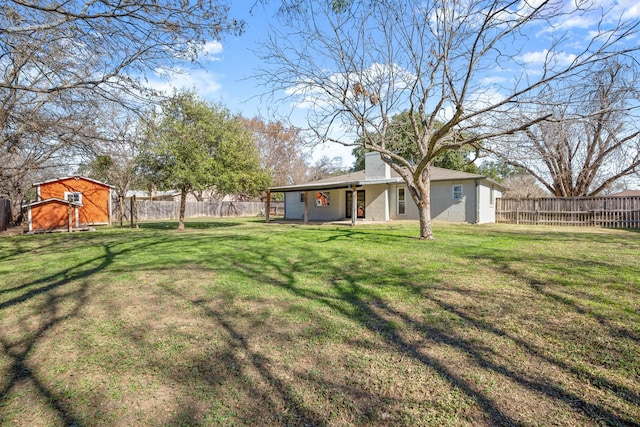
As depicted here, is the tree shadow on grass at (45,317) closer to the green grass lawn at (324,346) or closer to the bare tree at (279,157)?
the green grass lawn at (324,346)

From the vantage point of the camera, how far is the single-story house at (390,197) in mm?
16375

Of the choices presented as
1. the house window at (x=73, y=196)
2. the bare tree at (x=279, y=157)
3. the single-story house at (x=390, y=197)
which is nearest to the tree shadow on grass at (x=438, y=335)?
the single-story house at (x=390, y=197)

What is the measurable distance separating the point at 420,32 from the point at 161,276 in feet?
25.7

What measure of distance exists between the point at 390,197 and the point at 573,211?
29.6ft

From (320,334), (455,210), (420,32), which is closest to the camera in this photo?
(320,334)

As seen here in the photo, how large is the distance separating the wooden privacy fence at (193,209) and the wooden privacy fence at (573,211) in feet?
63.9

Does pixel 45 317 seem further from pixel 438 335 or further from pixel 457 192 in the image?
pixel 457 192

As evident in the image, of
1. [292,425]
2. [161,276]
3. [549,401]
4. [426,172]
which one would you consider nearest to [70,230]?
[161,276]

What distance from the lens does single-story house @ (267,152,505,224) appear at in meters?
16.4

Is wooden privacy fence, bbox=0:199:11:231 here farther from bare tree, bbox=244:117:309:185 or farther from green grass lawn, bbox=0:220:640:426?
bare tree, bbox=244:117:309:185

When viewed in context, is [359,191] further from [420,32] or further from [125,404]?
[125,404]

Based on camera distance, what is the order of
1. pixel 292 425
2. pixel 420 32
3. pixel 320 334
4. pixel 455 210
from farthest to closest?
1. pixel 455 210
2. pixel 420 32
3. pixel 320 334
4. pixel 292 425

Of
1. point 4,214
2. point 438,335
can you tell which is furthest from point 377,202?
point 4,214

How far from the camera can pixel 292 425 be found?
6.39ft
